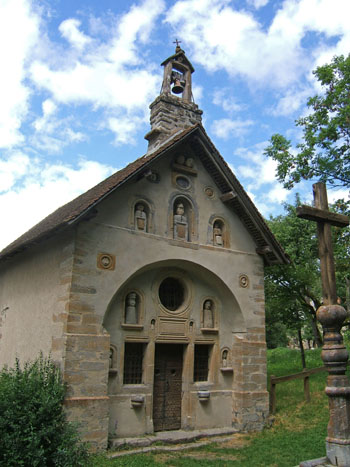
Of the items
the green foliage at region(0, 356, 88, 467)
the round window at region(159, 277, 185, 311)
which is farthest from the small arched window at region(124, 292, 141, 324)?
the green foliage at region(0, 356, 88, 467)

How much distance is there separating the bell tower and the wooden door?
20.5ft

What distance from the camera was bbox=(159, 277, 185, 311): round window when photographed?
11.4m

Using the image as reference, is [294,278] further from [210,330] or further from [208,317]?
[210,330]

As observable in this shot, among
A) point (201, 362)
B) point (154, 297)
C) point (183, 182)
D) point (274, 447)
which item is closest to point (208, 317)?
point (201, 362)

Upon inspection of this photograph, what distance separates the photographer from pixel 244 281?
1208 cm

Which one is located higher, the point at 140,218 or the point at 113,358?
the point at 140,218

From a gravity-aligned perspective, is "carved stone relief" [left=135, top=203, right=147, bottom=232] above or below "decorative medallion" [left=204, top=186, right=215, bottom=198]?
below

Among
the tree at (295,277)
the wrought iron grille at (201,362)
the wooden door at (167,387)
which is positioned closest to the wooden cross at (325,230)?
the wooden door at (167,387)

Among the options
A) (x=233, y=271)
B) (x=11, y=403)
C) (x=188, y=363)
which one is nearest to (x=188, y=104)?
(x=233, y=271)

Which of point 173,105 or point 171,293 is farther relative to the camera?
point 173,105

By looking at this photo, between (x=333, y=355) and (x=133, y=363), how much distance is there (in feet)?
18.2

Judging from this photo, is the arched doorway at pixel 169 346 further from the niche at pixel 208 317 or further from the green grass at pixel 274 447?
the green grass at pixel 274 447

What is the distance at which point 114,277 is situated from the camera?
9656 mm

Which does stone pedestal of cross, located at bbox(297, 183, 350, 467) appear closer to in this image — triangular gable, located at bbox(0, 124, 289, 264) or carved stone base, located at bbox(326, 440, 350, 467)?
carved stone base, located at bbox(326, 440, 350, 467)
